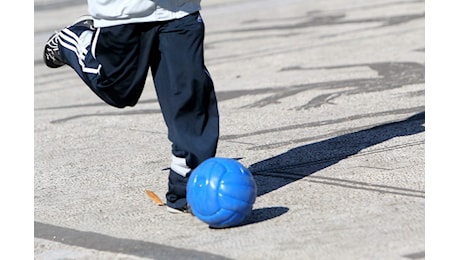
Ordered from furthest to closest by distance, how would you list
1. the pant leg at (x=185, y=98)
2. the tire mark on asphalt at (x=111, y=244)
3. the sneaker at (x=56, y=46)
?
1. the sneaker at (x=56, y=46)
2. the pant leg at (x=185, y=98)
3. the tire mark on asphalt at (x=111, y=244)

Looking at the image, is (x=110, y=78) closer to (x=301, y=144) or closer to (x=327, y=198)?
(x=327, y=198)

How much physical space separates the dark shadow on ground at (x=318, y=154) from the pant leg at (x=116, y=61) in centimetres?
100

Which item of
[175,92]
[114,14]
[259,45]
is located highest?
[114,14]

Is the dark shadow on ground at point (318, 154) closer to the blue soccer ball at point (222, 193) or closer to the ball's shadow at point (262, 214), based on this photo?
the ball's shadow at point (262, 214)

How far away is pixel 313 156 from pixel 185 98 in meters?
1.56

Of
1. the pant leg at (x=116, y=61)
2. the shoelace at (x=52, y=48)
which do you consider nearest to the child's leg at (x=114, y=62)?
the pant leg at (x=116, y=61)

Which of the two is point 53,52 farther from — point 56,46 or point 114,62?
point 114,62

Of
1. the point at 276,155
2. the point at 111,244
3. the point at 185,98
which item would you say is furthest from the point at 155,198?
the point at 276,155

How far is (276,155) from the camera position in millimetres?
7359

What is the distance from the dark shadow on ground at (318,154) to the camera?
666 centimetres

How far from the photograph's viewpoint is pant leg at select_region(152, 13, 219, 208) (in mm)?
5910
